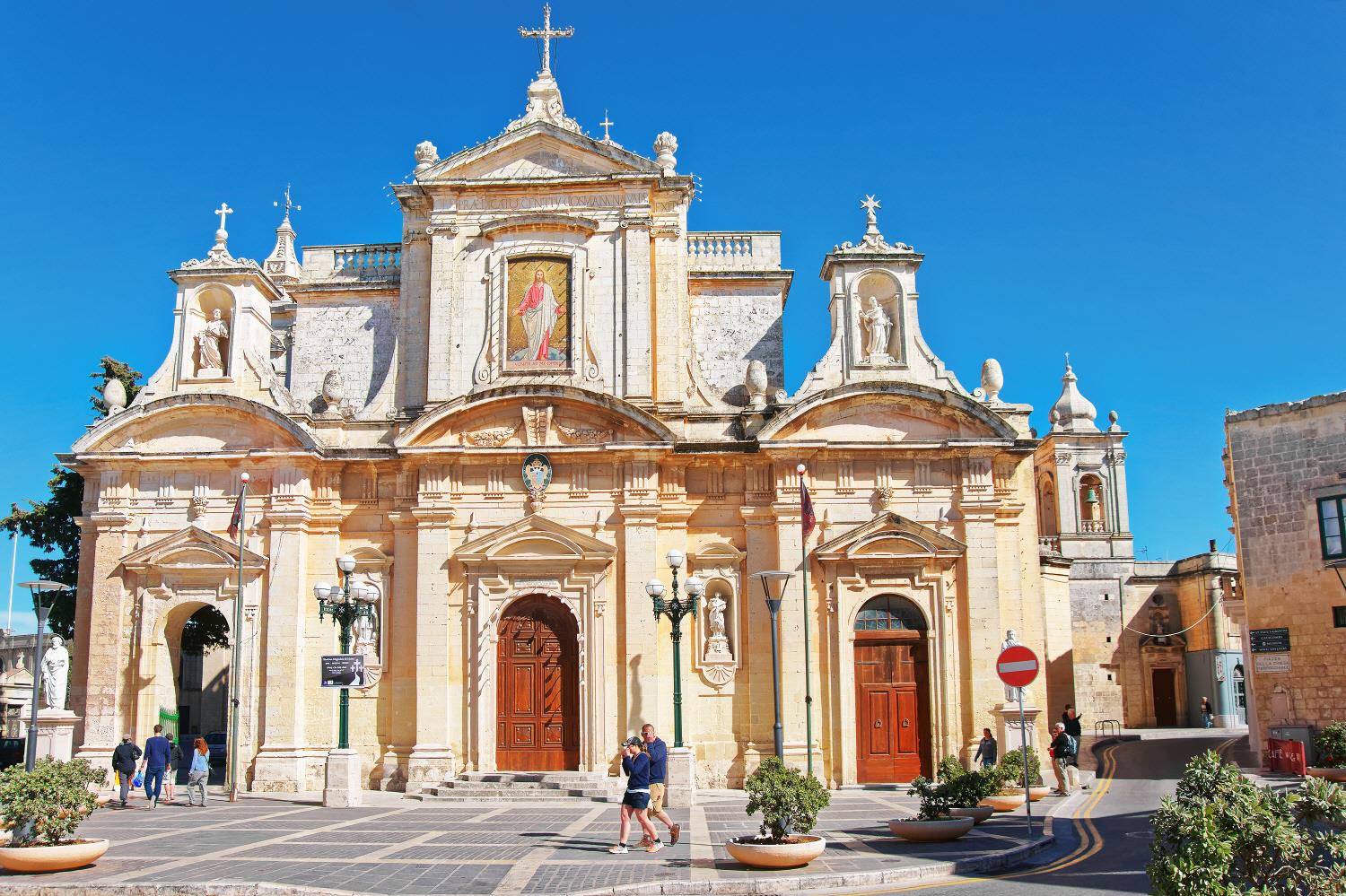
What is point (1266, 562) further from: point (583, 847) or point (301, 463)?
point (301, 463)

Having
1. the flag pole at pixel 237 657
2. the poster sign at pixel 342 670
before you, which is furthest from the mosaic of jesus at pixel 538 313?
the poster sign at pixel 342 670

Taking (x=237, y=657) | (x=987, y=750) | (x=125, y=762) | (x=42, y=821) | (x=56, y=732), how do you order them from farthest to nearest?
(x=237, y=657)
(x=56, y=732)
(x=987, y=750)
(x=125, y=762)
(x=42, y=821)

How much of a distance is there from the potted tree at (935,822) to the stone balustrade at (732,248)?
17394 millimetres

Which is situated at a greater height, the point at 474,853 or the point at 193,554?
the point at 193,554

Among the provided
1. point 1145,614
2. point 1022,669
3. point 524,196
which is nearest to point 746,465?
point 524,196

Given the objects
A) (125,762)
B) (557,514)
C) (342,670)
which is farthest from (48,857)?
(557,514)

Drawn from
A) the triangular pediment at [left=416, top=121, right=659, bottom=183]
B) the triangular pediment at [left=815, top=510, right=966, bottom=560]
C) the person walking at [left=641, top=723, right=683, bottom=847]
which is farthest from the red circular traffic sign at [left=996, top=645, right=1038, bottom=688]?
the triangular pediment at [left=416, top=121, right=659, bottom=183]

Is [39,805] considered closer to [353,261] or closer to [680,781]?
[680,781]

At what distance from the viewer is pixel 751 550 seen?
28.5 m

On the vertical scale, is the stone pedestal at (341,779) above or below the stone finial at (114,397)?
below

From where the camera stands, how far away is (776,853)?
15.4 m

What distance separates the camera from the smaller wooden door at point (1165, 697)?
170 feet

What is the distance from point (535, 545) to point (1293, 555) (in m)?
18.9

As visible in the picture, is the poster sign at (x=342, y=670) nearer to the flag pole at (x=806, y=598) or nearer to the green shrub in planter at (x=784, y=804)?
the flag pole at (x=806, y=598)
